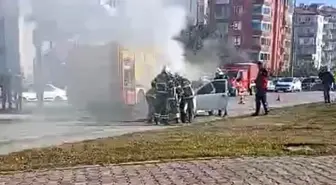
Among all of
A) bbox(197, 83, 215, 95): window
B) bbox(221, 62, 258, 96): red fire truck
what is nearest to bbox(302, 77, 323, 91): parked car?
bbox(221, 62, 258, 96): red fire truck

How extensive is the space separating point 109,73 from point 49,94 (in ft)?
22.8

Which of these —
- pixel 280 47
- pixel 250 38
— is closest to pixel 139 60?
pixel 250 38

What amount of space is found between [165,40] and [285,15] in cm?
8471

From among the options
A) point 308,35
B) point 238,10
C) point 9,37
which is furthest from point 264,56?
point 9,37

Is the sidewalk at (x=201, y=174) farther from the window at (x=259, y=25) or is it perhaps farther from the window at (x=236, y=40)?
the window at (x=259, y=25)

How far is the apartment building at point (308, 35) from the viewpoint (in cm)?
12319

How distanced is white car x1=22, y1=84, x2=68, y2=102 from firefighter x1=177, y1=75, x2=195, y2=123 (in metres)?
8.54

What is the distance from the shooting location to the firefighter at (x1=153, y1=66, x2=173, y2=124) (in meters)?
20.7

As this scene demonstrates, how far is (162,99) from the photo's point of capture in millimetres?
20766

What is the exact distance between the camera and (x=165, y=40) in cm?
2442

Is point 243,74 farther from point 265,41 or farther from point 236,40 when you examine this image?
point 265,41

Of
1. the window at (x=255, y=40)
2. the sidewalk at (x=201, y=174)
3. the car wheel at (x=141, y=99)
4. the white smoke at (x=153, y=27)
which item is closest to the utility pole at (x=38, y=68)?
the white smoke at (x=153, y=27)

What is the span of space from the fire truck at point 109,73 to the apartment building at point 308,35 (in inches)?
3781

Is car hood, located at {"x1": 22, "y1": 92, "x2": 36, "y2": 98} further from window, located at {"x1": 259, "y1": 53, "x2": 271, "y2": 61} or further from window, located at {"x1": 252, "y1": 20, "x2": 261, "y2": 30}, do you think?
window, located at {"x1": 259, "y1": 53, "x2": 271, "y2": 61}
